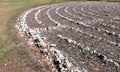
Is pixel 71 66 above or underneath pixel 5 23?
above

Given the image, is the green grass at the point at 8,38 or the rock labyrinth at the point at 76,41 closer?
the rock labyrinth at the point at 76,41

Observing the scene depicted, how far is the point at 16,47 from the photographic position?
29.6m

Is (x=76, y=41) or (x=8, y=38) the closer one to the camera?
(x=76, y=41)

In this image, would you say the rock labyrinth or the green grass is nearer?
the rock labyrinth

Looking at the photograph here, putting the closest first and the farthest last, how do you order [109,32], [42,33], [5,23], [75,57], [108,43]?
[75,57], [108,43], [109,32], [42,33], [5,23]

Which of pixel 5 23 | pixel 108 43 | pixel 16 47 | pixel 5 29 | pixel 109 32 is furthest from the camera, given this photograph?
pixel 5 23

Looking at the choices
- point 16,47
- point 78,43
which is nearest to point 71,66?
point 78,43

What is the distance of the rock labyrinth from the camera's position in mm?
22844

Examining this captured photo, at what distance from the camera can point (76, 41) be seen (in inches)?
1161

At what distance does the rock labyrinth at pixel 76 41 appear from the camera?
2284 cm

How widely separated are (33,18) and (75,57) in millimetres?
23018

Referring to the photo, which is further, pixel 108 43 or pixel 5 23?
pixel 5 23

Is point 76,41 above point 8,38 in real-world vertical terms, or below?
above

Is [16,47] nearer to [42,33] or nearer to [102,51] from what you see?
[42,33]
